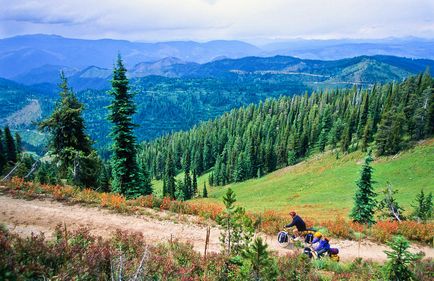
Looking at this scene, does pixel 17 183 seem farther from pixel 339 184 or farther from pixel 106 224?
pixel 339 184

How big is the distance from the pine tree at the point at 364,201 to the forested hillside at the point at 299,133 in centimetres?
4397

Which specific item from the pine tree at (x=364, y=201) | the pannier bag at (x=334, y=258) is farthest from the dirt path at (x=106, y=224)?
the pine tree at (x=364, y=201)

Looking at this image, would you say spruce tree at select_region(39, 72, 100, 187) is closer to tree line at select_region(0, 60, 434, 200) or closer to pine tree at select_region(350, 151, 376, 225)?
tree line at select_region(0, 60, 434, 200)

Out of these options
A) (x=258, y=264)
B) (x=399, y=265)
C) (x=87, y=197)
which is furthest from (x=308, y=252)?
(x=87, y=197)

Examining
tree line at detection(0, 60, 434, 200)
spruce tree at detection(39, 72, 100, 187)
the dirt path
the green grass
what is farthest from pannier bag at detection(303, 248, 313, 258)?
the green grass

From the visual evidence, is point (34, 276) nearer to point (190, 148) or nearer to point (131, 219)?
point (131, 219)

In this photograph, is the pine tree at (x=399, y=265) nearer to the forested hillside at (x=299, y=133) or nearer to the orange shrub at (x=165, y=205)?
the orange shrub at (x=165, y=205)

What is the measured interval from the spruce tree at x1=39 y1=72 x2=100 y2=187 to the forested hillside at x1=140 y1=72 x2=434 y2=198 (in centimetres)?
5515

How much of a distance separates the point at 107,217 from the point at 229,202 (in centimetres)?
887

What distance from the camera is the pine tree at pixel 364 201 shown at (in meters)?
27.7

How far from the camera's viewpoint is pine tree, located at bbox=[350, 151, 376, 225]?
2773 cm

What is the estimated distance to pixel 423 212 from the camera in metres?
26.1

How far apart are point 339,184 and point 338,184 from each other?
0.25m

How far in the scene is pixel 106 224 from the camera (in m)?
15.7
